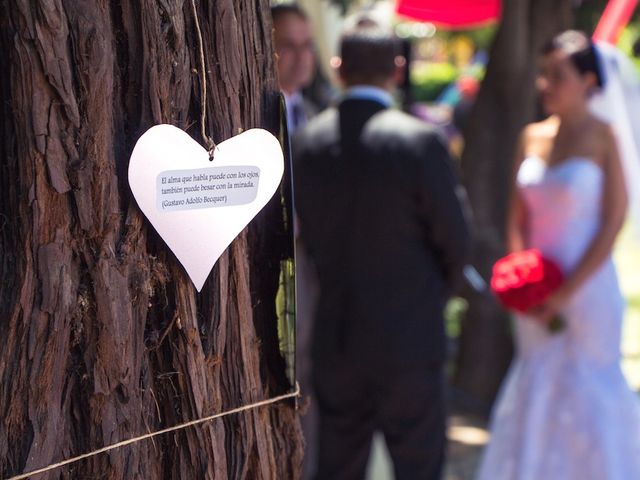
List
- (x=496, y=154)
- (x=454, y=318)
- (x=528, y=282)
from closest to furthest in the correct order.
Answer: (x=528, y=282) → (x=496, y=154) → (x=454, y=318)

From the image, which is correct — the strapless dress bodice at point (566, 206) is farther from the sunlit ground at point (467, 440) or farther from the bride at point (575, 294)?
the sunlit ground at point (467, 440)

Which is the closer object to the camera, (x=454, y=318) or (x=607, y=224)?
(x=607, y=224)

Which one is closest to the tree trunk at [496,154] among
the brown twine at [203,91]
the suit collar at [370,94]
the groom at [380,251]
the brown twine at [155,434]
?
the groom at [380,251]

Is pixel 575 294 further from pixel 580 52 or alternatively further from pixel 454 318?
pixel 454 318

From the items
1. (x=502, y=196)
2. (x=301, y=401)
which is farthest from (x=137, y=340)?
(x=502, y=196)

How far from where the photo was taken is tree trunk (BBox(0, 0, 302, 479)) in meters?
1.25

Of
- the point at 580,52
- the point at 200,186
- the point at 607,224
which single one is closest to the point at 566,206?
the point at 607,224

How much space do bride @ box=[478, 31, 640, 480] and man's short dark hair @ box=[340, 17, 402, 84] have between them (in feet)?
2.38

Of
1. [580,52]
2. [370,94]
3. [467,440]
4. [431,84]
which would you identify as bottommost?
[467,440]

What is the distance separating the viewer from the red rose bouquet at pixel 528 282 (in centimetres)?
411

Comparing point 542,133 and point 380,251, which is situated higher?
point 542,133

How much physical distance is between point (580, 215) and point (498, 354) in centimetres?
225

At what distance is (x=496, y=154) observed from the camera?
20.1ft

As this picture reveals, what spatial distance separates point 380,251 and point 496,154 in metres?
2.58
